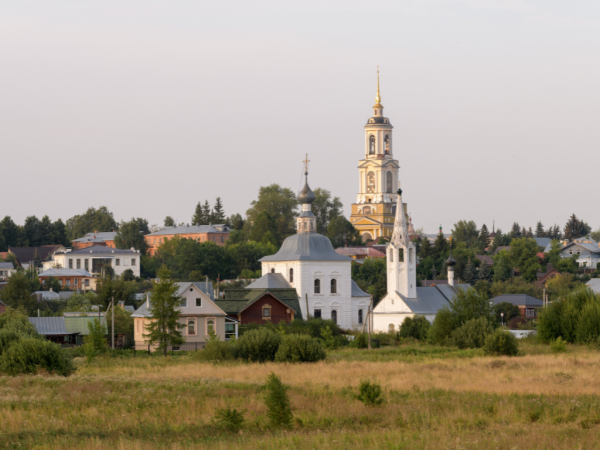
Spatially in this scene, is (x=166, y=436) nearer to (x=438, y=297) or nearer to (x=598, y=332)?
(x=598, y=332)

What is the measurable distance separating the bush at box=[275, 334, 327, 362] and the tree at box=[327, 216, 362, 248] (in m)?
89.4

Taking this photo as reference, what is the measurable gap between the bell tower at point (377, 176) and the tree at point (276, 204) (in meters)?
23.9

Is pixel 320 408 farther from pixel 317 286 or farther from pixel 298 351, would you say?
pixel 317 286

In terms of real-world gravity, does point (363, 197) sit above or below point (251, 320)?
above

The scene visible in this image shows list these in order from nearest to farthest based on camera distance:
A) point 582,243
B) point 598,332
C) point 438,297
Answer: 1. point 598,332
2. point 438,297
3. point 582,243

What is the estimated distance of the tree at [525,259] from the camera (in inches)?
4122

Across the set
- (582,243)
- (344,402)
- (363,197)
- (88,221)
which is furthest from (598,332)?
(88,221)

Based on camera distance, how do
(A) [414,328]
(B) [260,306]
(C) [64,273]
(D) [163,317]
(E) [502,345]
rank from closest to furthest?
(E) [502,345], (D) [163,317], (A) [414,328], (B) [260,306], (C) [64,273]

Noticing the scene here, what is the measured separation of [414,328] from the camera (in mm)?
57438

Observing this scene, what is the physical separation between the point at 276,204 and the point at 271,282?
2223 inches

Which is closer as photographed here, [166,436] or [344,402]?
[166,436]

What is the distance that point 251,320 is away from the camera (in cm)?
6125

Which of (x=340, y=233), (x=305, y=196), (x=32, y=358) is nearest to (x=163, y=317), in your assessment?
(x=32, y=358)

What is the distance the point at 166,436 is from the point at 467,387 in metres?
9.98
